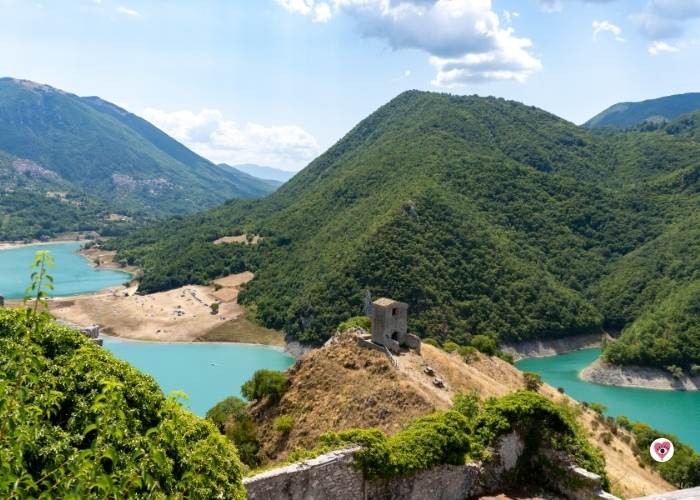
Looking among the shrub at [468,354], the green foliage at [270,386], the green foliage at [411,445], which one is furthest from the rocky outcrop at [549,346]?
the green foliage at [411,445]

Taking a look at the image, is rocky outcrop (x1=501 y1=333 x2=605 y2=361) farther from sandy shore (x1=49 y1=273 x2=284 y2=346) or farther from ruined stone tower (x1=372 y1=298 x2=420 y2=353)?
ruined stone tower (x1=372 y1=298 x2=420 y2=353)

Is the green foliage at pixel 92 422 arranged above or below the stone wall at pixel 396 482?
above

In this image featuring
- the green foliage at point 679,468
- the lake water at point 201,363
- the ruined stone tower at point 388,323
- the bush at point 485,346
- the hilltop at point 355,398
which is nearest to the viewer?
the hilltop at point 355,398

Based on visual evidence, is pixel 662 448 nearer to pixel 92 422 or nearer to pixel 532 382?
pixel 92 422

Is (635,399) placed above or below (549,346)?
below

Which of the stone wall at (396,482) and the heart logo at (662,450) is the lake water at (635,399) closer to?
the stone wall at (396,482)

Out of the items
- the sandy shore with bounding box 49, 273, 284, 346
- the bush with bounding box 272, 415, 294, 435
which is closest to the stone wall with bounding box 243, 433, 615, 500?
the bush with bounding box 272, 415, 294, 435

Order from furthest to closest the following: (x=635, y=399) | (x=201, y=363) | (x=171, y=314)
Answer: (x=171, y=314)
(x=201, y=363)
(x=635, y=399)

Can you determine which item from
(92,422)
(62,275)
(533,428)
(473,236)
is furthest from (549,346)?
(62,275)
